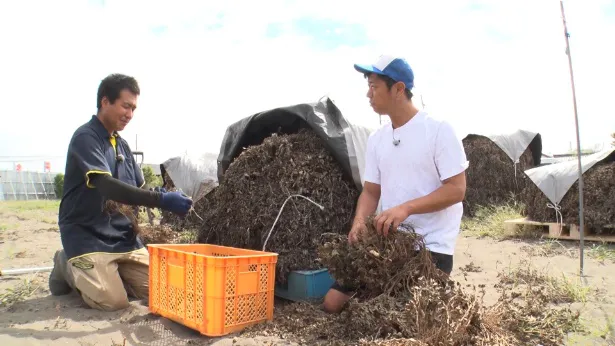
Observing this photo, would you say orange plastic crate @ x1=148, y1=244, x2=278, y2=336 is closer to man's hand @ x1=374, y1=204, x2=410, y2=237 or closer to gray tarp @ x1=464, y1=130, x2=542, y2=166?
man's hand @ x1=374, y1=204, x2=410, y2=237

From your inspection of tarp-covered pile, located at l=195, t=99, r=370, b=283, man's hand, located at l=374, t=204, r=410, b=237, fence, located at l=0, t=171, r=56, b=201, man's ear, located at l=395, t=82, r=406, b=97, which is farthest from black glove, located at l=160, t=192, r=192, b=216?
fence, located at l=0, t=171, r=56, b=201

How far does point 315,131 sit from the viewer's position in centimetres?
357

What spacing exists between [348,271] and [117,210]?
1849mm

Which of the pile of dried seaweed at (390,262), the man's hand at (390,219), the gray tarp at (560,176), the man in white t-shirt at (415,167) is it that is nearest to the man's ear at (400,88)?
the man in white t-shirt at (415,167)

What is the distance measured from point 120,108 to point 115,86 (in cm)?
15

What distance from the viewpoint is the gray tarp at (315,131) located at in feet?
11.4

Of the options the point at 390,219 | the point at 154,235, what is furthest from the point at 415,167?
the point at 154,235

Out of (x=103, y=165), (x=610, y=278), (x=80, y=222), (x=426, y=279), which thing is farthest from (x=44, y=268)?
(x=610, y=278)

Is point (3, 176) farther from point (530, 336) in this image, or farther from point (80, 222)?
point (530, 336)

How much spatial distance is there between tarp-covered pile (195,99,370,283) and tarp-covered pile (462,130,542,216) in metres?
6.91

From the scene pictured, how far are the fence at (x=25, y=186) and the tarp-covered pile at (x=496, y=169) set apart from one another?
99.6ft

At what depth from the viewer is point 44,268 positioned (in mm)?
4379

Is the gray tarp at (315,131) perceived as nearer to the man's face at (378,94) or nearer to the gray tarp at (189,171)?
the man's face at (378,94)

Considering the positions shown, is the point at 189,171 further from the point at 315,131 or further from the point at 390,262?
the point at 390,262
